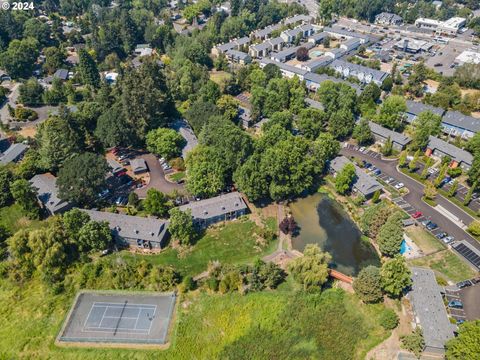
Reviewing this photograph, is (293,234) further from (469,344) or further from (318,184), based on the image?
(469,344)

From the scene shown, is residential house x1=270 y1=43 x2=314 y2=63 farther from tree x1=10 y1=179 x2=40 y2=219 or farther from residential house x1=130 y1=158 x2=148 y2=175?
tree x1=10 y1=179 x2=40 y2=219

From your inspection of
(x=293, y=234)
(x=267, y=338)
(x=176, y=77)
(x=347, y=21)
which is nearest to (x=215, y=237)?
(x=293, y=234)

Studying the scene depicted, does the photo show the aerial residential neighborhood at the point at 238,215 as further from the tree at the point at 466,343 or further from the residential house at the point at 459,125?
the residential house at the point at 459,125

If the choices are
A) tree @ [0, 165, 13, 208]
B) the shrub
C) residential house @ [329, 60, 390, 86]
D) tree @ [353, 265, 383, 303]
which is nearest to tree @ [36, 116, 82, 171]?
tree @ [0, 165, 13, 208]

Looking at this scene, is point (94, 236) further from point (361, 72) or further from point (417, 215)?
point (361, 72)

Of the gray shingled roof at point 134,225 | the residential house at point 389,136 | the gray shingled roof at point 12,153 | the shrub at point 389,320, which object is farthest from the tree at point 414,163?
the gray shingled roof at point 12,153

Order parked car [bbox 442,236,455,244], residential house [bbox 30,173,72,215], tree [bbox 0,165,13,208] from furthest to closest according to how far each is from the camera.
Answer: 1. tree [bbox 0,165,13,208]
2. residential house [bbox 30,173,72,215]
3. parked car [bbox 442,236,455,244]
